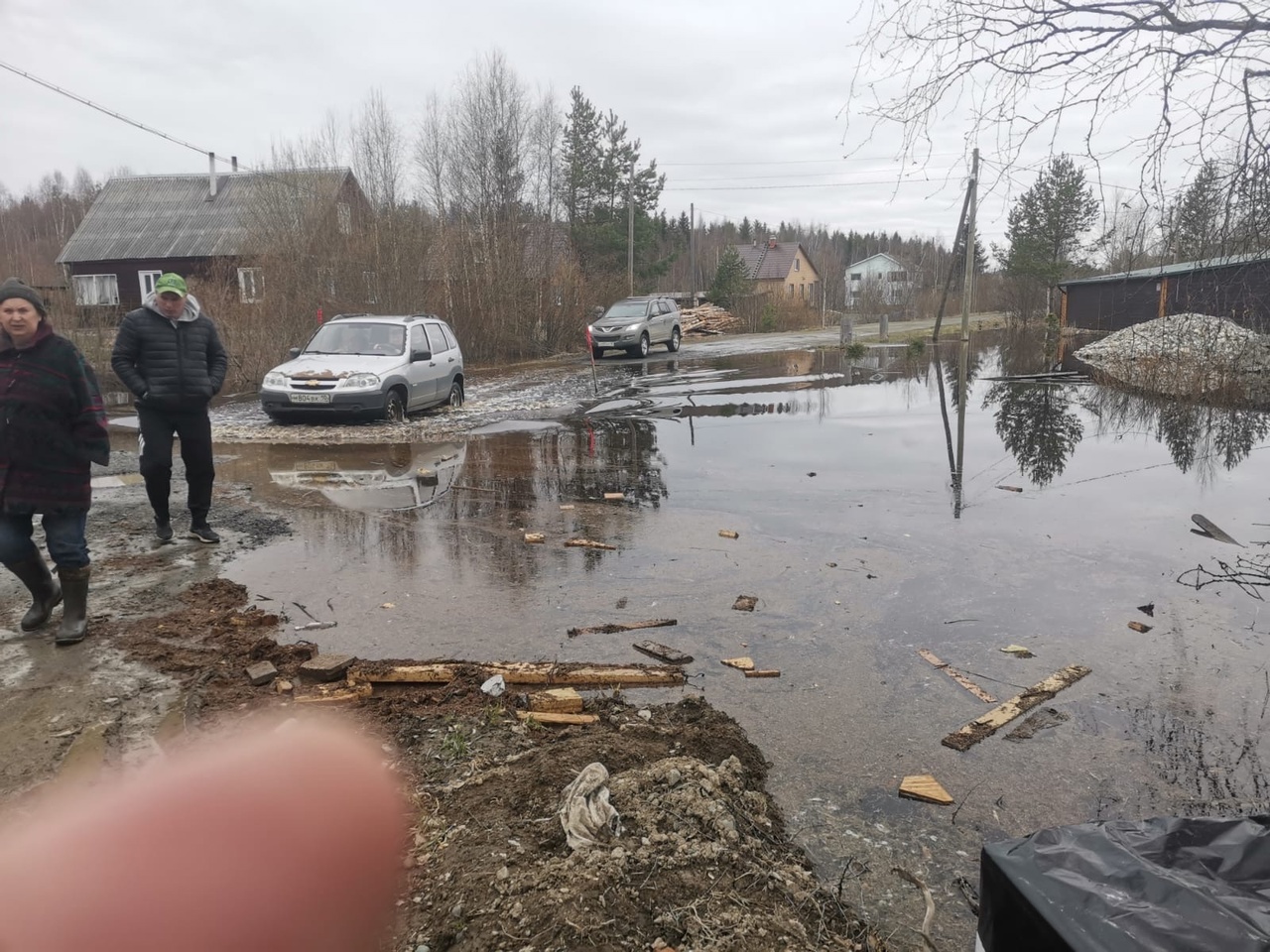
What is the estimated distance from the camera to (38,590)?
16.2ft

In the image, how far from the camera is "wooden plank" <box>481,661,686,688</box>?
14.3 feet

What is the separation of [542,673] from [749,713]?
1.09 metres

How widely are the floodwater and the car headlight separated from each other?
1.38 meters

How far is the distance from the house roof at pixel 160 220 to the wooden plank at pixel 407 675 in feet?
126

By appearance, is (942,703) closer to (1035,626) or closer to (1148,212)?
(1035,626)

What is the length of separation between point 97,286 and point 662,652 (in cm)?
4586

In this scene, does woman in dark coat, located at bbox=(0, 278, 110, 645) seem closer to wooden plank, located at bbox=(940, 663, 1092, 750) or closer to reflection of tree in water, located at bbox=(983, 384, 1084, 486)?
wooden plank, located at bbox=(940, 663, 1092, 750)

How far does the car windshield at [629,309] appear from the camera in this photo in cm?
3019

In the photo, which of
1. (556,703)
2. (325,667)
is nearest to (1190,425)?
(556,703)

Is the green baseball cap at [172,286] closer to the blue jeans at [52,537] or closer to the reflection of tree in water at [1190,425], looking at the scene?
the blue jeans at [52,537]

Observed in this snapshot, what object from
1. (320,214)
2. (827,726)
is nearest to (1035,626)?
(827,726)

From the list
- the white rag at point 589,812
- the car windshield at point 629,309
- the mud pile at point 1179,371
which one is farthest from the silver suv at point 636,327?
the white rag at point 589,812

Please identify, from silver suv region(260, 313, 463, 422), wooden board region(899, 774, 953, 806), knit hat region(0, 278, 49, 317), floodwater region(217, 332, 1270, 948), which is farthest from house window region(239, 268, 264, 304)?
wooden board region(899, 774, 953, 806)

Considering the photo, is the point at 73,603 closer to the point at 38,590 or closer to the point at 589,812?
the point at 38,590
